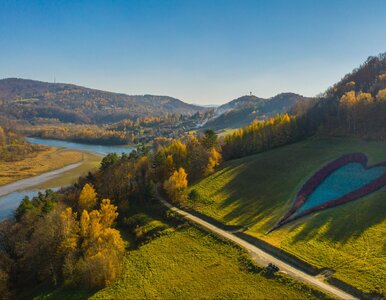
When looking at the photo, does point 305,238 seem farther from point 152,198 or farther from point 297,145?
point 297,145

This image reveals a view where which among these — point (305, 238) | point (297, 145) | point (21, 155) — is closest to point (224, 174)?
point (297, 145)

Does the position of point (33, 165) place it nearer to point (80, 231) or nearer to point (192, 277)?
point (80, 231)

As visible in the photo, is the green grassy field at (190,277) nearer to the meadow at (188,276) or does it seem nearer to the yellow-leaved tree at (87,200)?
the meadow at (188,276)

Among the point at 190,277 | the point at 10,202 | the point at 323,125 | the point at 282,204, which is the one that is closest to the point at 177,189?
the point at 282,204

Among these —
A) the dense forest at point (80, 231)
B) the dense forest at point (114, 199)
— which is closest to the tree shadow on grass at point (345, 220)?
the dense forest at point (114, 199)

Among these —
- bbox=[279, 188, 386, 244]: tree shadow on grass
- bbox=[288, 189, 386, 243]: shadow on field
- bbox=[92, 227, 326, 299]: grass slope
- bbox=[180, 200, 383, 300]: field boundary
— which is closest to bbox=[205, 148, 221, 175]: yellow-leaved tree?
bbox=[180, 200, 383, 300]: field boundary

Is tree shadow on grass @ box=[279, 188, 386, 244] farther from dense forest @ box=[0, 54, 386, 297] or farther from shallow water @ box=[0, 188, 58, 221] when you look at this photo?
shallow water @ box=[0, 188, 58, 221]
